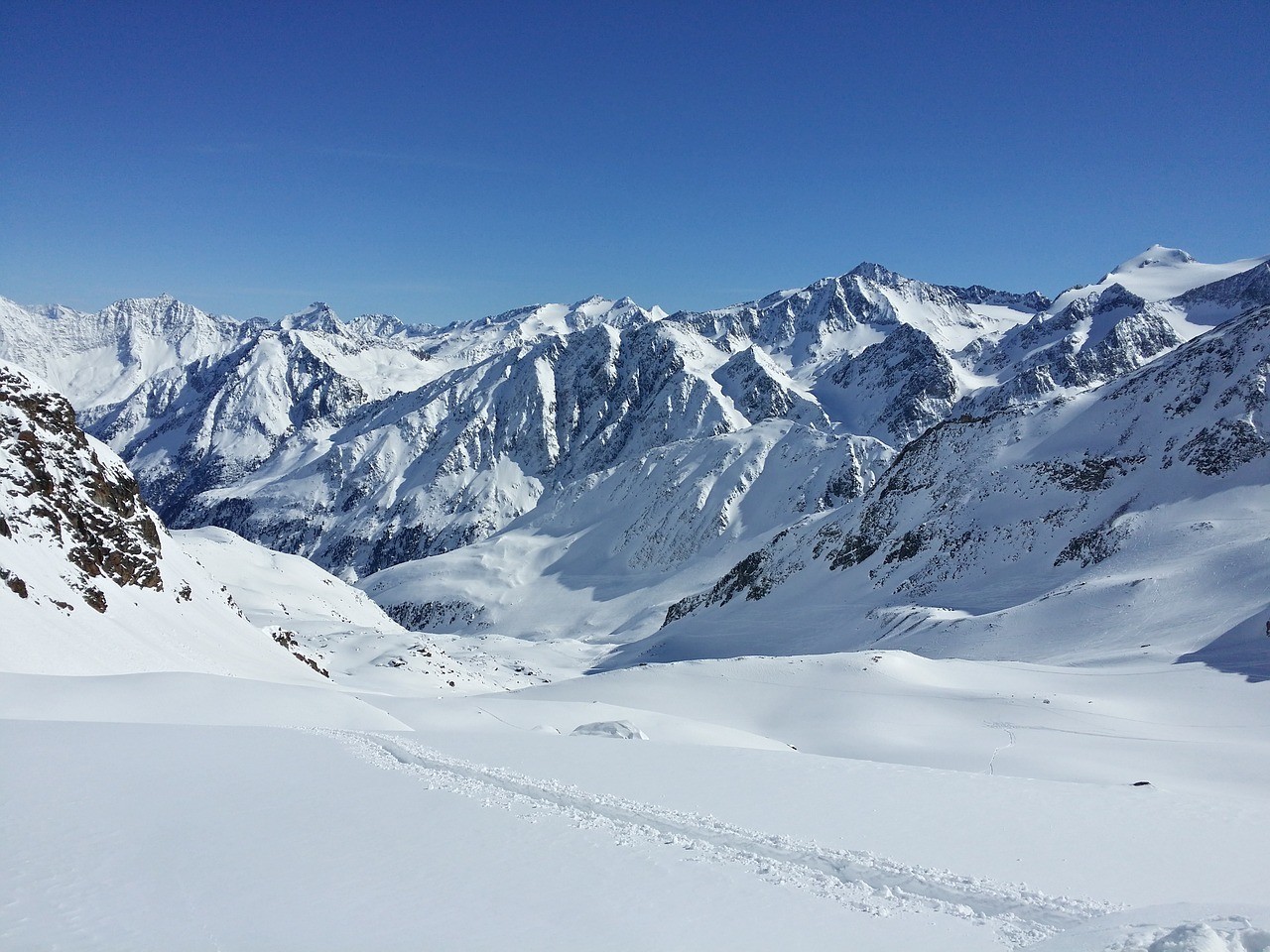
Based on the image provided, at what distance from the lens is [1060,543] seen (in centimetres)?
6825

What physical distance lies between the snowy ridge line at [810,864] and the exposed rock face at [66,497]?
1280 inches

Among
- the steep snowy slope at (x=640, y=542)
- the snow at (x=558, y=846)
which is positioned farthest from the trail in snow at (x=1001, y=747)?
the steep snowy slope at (x=640, y=542)

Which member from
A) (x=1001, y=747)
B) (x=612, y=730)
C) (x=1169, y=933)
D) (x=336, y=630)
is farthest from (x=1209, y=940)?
(x=336, y=630)

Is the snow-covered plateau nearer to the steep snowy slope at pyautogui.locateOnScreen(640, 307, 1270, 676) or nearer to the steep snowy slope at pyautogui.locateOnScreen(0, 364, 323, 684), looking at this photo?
the steep snowy slope at pyautogui.locateOnScreen(0, 364, 323, 684)

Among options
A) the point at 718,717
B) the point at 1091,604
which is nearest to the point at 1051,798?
the point at 718,717

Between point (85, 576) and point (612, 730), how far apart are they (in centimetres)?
3022

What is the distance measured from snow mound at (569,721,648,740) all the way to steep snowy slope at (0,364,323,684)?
22421 mm

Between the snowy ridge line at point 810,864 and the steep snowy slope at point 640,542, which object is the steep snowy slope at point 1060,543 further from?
the snowy ridge line at point 810,864

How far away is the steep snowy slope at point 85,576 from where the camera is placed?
1299 inches

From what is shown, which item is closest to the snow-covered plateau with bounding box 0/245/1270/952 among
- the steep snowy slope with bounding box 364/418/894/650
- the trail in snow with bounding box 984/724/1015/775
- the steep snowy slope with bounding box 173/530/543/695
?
the trail in snow with bounding box 984/724/1015/775

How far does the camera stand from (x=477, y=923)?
30.7 ft

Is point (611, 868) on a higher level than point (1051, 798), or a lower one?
higher

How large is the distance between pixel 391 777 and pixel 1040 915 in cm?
1256

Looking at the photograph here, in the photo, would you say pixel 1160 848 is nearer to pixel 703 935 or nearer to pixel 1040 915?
pixel 1040 915
